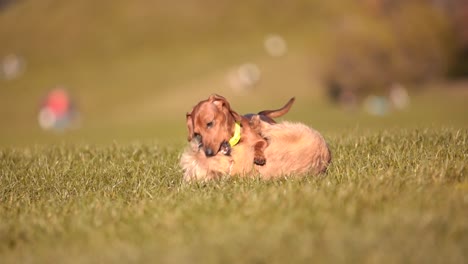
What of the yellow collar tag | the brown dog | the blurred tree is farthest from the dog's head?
the blurred tree

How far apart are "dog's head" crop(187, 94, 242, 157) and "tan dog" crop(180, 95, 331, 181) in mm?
278

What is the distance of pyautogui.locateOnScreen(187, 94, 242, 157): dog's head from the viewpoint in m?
6.93

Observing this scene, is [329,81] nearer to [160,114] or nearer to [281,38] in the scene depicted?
[160,114]

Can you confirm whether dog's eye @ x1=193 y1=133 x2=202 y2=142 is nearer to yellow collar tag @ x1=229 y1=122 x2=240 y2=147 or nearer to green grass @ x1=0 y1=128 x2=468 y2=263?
yellow collar tag @ x1=229 y1=122 x2=240 y2=147

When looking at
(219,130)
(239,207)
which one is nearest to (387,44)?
(219,130)

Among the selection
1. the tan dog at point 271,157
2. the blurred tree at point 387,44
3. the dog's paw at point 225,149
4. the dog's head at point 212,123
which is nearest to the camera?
the dog's head at point 212,123

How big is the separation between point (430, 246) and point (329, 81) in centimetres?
5624

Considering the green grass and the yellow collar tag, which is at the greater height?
the yellow collar tag

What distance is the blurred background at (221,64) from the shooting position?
180 feet

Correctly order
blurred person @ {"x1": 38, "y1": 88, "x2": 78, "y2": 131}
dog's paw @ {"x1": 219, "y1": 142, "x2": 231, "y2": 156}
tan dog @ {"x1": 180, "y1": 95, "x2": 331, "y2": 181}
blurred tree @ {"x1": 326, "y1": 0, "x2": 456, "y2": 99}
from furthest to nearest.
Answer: blurred person @ {"x1": 38, "y1": 88, "x2": 78, "y2": 131}, blurred tree @ {"x1": 326, "y1": 0, "x2": 456, "y2": 99}, tan dog @ {"x1": 180, "y1": 95, "x2": 331, "y2": 181}, dog's paw @ {"x1": 219, "y1": 142, "x2": 231, "y2": 156}

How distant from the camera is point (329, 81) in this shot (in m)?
59.5

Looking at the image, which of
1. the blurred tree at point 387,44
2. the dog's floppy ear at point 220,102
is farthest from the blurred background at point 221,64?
the dog's floppy ear at point 220,102

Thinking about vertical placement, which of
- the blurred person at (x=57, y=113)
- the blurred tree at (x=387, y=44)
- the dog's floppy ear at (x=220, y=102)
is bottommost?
the blurred person at (x=57, y=113)

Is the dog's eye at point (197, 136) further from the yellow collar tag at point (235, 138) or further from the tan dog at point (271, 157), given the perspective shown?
the yellow collar tag at point (235, 138)
